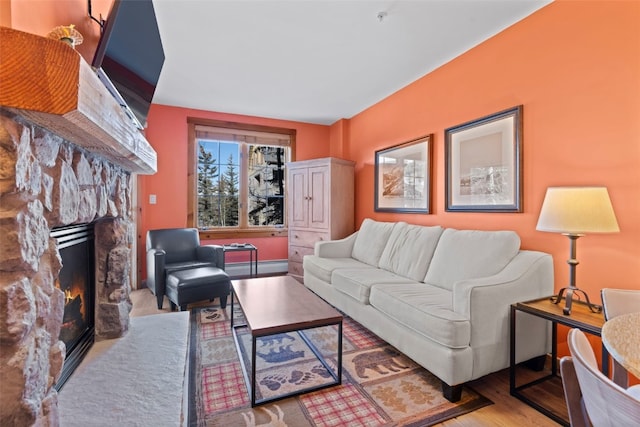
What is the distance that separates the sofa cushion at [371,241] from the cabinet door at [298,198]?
102cm

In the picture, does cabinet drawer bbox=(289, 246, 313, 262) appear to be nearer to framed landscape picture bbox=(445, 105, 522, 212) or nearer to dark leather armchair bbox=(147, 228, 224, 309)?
dark leather armchair bbox=(147, 228, 224, 309)

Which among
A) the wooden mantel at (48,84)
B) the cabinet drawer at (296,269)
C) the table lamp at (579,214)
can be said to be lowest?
the cabinet drawer at (296,269)

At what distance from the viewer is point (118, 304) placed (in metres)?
1.77

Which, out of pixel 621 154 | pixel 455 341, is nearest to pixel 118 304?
pixel 455 341

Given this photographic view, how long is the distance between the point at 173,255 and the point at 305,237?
175 cm

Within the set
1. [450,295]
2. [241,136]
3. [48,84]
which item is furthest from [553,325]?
[241,136]

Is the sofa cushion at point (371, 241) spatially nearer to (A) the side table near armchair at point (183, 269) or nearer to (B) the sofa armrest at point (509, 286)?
(B) the sofa armrest at point (509, 286)

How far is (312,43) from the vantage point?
8.49 ft

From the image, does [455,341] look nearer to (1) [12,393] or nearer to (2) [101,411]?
(2) [101,411]

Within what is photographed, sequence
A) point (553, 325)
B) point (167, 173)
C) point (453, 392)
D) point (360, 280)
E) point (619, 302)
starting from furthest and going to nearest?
point (167, 173) < point (360, 280) < point (553, 325) < point (453, 392) < point (619, 302)

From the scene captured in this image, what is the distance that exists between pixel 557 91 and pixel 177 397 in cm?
285

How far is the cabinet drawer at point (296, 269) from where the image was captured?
437cm

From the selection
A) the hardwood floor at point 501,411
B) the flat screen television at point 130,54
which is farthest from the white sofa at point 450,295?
the flat screen television at point 130,54

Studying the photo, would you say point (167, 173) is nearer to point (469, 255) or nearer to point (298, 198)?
point (298, 198)
